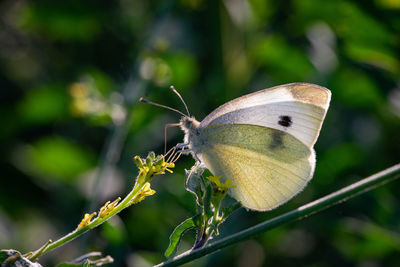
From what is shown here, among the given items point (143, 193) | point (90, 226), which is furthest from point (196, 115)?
point (90, 226)

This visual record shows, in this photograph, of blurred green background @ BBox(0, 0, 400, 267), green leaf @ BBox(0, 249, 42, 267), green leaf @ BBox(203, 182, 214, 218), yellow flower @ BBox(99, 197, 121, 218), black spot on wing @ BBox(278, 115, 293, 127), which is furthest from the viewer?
blurred green background @ BBox(0, 0, 400, 267)

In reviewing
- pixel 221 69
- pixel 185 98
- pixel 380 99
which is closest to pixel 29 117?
pixel 185 98

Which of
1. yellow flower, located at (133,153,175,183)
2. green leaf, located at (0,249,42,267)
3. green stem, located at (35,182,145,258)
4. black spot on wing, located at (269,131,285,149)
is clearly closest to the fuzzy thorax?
black spot on wing, located at (269,131,285,149)

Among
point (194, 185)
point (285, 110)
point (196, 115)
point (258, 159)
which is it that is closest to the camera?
point (194, 185)

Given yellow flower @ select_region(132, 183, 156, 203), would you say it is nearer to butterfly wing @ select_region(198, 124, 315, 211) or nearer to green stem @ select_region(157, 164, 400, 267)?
green stem @ select_region(157, 164, 400, 267)

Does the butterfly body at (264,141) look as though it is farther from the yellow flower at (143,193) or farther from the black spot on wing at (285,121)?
the yellow flower at (143,193)

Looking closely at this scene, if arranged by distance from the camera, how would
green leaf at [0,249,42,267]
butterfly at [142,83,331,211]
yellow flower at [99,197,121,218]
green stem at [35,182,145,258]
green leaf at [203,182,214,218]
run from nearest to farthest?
green leaf at [0,249,42,267] < green stem at [35,182,145,258] < yellow flower at [99,197,121,218] < green leaf at [203,182,214,218] < butterfly at [142,83,331,211]

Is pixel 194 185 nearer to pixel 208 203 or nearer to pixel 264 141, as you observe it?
pixel 208 203
